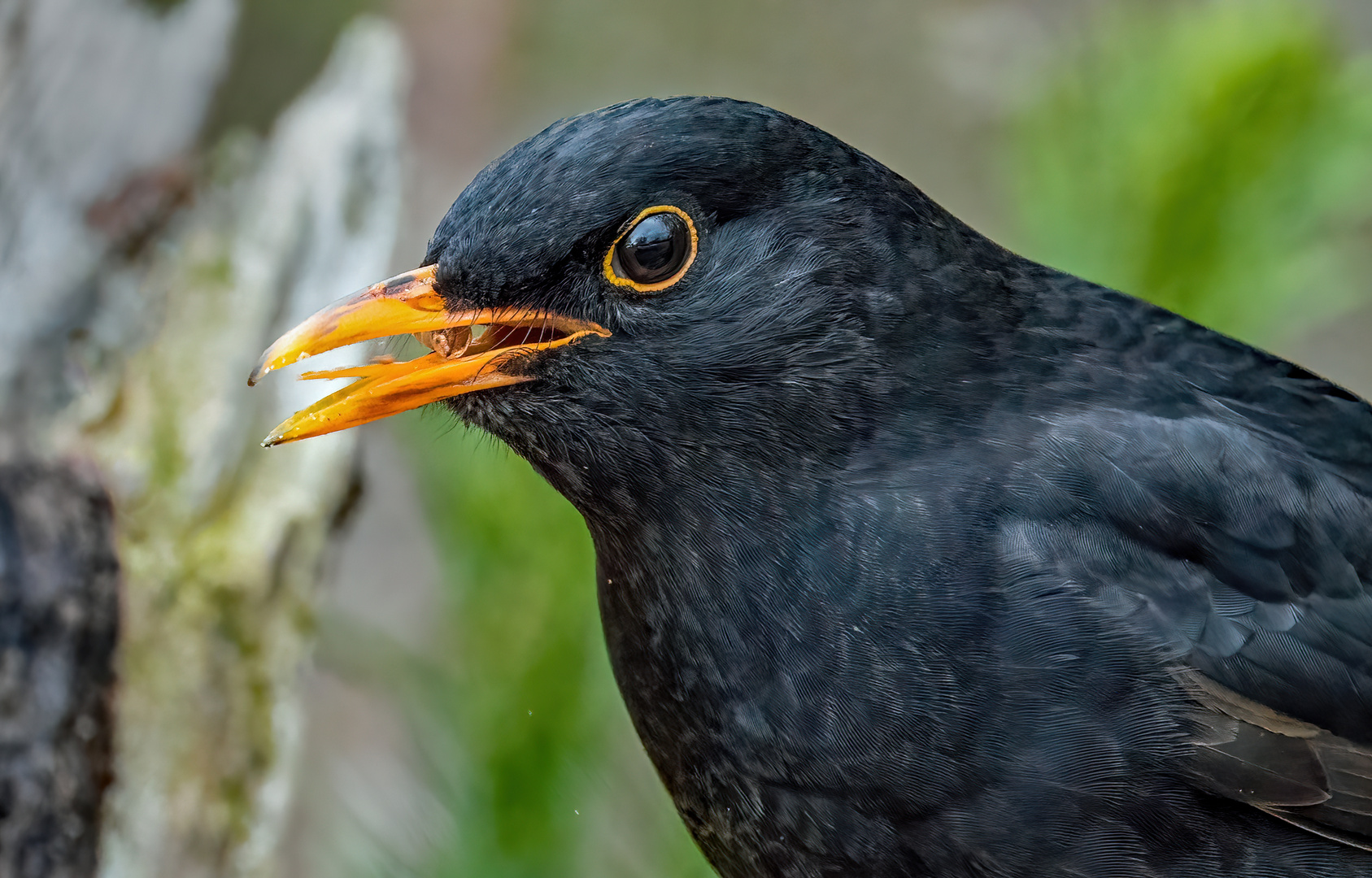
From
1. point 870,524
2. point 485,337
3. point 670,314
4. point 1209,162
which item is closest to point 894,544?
point 870,524

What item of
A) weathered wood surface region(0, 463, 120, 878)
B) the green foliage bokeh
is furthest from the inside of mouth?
the green foliage bokeh

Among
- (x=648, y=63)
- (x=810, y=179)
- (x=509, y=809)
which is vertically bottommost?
(x=509, y=809)

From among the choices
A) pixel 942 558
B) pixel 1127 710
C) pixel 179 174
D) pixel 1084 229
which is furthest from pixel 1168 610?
pixel 179 174

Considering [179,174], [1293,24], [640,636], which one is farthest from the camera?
[179,174]

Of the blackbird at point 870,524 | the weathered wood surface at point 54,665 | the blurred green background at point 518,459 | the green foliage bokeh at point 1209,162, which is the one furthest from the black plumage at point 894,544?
the green foliage bokeh at point 1209,162

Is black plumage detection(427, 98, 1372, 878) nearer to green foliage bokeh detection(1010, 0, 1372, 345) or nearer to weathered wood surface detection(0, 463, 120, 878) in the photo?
weathered wood surface detection(0, 463, 120, 878)

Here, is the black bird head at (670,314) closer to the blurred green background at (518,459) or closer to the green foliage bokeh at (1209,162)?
the blurred green background at (518,459)

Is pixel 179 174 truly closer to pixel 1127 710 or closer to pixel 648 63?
pixel 1127 710
